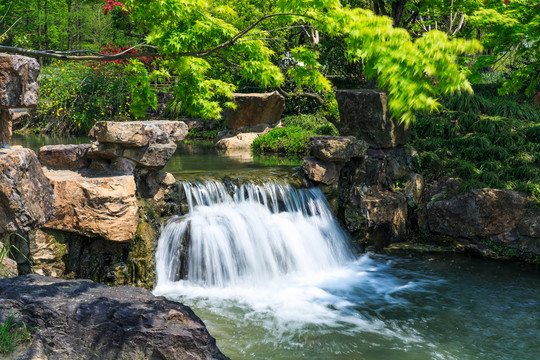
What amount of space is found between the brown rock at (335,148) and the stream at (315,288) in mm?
818

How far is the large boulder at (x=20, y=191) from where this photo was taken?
4355 mm

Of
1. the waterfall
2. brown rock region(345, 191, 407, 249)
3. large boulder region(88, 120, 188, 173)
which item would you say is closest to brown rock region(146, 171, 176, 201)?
large boulder region(88, 120, 188, 173)

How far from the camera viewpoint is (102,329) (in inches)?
121

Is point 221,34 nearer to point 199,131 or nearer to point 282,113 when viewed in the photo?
point 282,113

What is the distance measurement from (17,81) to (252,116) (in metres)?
14.8

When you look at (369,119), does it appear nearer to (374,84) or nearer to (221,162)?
(374,84)

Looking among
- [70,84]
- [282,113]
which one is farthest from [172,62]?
[70,84]

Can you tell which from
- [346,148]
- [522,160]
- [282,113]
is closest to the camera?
[346,148]

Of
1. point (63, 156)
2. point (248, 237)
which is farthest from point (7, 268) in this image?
point (248, 237)

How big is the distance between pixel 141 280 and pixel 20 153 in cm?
307

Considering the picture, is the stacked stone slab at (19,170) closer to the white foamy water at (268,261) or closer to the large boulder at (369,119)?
the white foamy water at (268,261)

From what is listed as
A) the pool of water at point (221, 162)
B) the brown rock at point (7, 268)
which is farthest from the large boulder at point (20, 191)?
the pool of water at point (221, 162)

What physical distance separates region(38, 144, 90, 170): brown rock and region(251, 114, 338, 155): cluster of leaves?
31.7 ft

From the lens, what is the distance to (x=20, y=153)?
4508 millimetres
